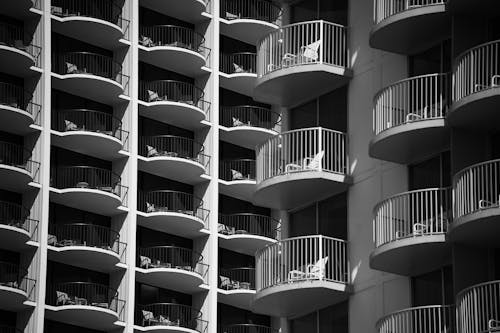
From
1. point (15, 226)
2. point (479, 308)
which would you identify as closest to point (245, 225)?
point (15, 226)

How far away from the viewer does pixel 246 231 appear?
105812mm

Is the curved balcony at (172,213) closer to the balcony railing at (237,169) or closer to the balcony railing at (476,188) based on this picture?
the balcony railing at (237,169)

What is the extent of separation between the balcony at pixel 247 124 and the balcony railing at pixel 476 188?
62975 millimetres

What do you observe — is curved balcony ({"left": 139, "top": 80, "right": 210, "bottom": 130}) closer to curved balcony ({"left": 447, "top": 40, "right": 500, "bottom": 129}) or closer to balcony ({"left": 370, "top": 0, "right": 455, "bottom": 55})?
balcony ({"left": 370, "top": 0, "right": 455, "bottom": 55})

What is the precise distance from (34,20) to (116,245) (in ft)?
39.6

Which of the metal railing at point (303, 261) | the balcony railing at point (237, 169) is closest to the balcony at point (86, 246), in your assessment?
the balcony railing at point (237, 169)

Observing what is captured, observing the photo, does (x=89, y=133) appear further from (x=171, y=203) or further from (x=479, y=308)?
(x=479, y=308)

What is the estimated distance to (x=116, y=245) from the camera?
3944 inches

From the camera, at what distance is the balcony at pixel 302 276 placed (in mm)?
48156

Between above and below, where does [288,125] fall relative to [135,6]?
below

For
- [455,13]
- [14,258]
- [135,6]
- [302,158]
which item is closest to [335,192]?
[302,158]

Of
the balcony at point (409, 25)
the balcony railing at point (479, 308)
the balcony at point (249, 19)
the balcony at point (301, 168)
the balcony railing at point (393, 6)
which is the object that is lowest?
the balcony railing at point (479, 308)

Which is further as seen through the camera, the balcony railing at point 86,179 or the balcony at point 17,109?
the balcony railing at point 86,179

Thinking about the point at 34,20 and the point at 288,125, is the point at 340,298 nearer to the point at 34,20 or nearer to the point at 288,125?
the point at 288,125
